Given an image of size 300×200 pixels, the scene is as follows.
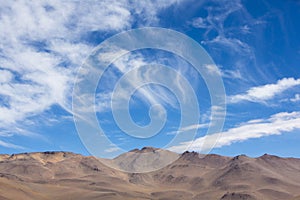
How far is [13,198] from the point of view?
193 m

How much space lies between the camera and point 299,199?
196 metres

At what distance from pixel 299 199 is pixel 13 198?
154m
